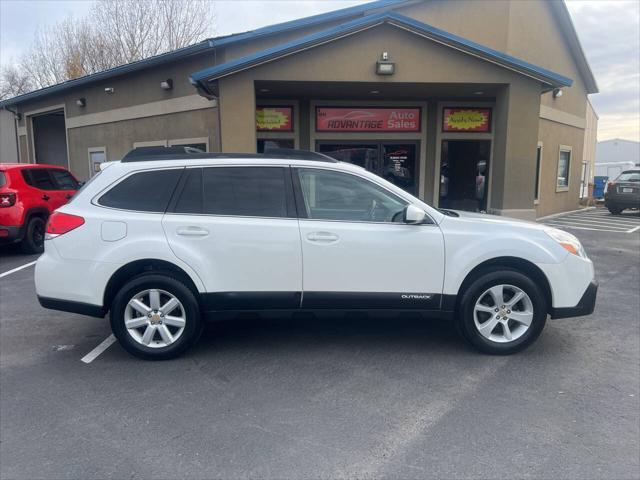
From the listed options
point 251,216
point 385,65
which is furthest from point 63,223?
point 385,65

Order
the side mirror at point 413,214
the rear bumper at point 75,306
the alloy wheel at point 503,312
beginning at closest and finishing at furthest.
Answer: the side mirror at point 413,214
the rear bumper at point 75,306
the alloy wheel at point 503,312

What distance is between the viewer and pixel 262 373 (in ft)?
13.8

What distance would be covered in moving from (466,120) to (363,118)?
8.93ft

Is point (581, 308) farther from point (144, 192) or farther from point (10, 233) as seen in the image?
point (10, 233)

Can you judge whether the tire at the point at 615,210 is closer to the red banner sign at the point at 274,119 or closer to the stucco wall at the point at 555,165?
the stucco wall at the point at 555,165

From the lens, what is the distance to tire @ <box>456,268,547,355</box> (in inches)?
174

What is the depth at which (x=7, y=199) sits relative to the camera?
8859mm

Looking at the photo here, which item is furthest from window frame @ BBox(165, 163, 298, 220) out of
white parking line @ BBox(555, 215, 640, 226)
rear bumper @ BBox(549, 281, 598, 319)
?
white parking line @ BBox(555, 215, 640, 226)

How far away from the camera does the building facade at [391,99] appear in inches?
382

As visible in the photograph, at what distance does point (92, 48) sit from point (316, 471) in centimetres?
2976

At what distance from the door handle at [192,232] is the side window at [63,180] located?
7207mm

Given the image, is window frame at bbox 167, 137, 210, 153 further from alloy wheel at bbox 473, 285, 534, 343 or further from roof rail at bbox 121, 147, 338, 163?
alloy wheel at bbox 473, 285, 534, 343

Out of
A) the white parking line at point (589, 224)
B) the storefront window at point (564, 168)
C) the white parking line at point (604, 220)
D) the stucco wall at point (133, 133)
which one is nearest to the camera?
the stucco wall at point (133, 133)

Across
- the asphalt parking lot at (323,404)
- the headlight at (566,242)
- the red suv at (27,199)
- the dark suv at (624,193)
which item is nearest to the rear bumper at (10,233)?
the red suv at (27,199)
